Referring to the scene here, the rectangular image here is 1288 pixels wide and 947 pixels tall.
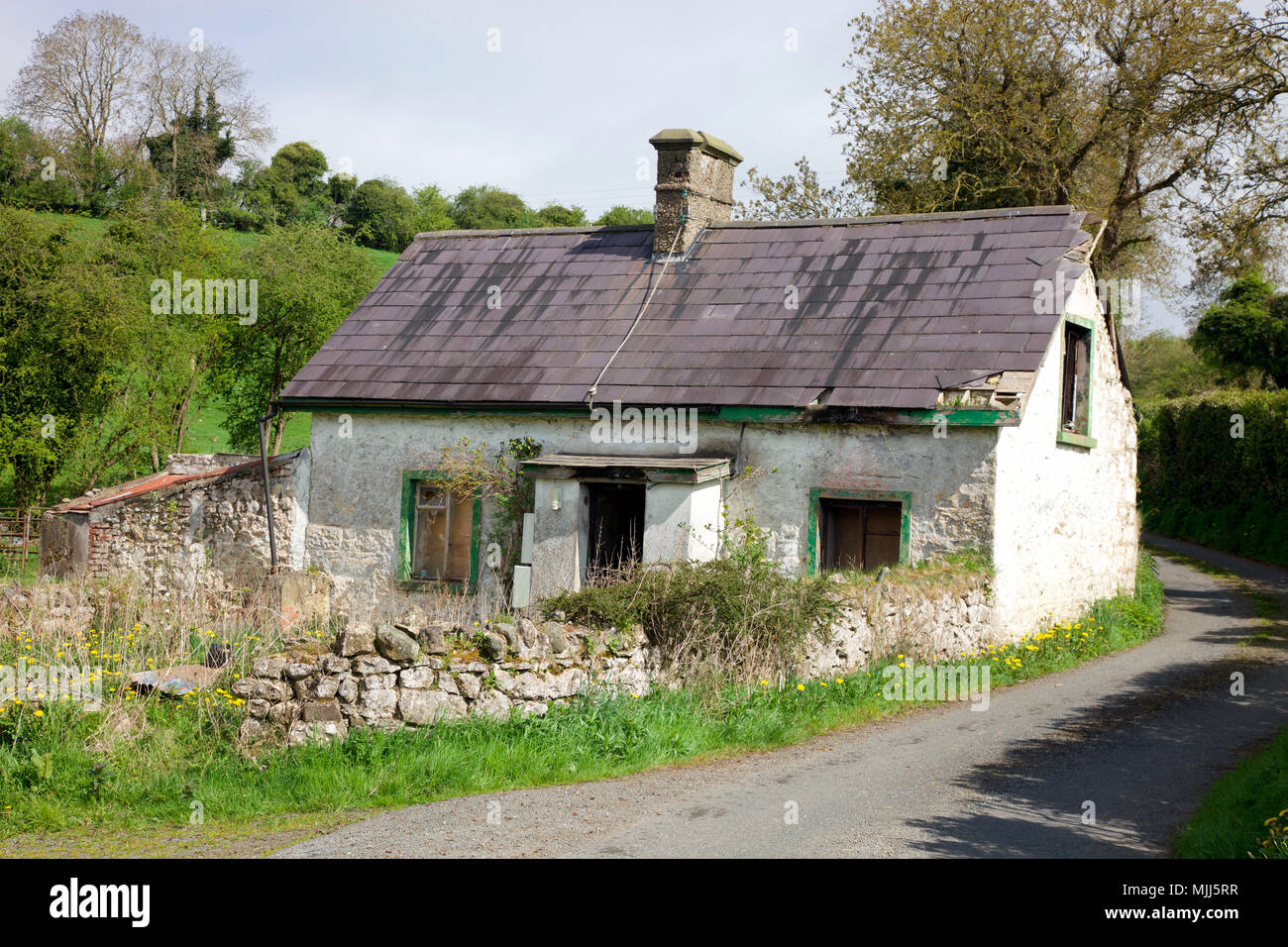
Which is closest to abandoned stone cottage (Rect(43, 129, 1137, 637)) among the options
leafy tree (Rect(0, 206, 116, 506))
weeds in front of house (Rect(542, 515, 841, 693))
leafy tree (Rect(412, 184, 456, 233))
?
weeds in front of house (Rect(542, 515, 841, 693))

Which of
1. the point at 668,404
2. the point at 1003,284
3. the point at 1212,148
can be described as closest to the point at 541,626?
the point at 668,404

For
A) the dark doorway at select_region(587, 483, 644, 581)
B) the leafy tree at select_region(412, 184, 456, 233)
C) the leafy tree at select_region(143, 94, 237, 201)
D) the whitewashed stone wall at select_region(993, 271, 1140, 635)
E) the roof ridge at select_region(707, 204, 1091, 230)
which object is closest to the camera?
the whitewashed stone wall at select_region(993, 271, 1140, 635)

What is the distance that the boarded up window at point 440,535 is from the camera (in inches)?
632

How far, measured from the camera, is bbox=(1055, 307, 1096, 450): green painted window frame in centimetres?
1506

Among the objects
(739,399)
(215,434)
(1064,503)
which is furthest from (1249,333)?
(215,434)

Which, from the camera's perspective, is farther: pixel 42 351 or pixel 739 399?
pixel 42 351

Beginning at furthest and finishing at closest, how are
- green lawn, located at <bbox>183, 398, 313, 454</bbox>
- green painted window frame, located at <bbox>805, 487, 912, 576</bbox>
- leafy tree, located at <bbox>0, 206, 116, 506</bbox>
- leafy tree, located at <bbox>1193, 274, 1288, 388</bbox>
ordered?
green lawn, located at <bbox>183, 398, 313, 454</bbox>, leafy tree, located at <bbox>1193, 274, 1288, 388</bbox>, leafy tree, located at <bbox>0, 206, 116, 506</bbox>, green painted window frame, located at <bbox>805, 487, 912, 576</bbox>

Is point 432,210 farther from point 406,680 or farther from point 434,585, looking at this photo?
point 406,680

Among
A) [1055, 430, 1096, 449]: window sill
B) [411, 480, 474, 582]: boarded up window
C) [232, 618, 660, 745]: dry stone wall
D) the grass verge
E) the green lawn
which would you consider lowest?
the grass verge

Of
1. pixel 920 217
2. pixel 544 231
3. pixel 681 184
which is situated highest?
pixel 681 184

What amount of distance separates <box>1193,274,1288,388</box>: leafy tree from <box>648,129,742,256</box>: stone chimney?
19991 mm

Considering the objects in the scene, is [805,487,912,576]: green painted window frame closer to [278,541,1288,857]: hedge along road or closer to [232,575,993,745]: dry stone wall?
[278,541,1288,857]: hedge along road

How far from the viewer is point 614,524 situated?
15031 millimetres

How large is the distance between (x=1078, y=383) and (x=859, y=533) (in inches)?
171
